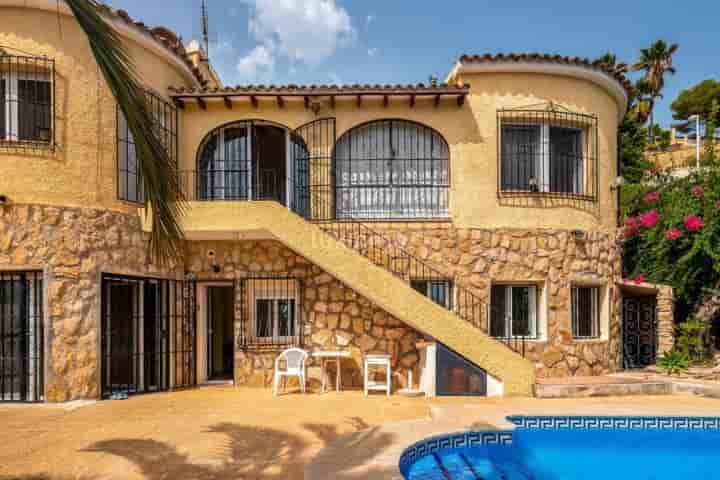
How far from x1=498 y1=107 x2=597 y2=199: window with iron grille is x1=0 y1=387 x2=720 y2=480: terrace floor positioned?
518cm

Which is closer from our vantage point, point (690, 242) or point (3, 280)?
point (3, 280)

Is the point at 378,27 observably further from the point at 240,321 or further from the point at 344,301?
the point at 240,321

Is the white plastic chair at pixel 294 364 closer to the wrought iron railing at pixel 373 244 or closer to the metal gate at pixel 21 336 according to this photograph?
the wrought iron railing at pixel 373 244

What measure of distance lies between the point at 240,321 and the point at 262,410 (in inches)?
128

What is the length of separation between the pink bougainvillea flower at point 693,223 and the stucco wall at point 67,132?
543 inches

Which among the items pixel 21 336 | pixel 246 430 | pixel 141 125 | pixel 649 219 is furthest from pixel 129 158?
pixel 649 219

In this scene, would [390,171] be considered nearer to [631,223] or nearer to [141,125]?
[631,223]

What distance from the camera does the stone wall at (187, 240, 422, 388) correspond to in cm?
1257

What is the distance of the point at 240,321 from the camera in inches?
506

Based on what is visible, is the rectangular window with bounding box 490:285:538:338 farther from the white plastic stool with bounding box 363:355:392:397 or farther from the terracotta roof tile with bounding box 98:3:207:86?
the terracotta roof tile with bounding box 98:3:207:86

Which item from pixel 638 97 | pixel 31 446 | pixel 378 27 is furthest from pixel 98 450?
pixel 638 97

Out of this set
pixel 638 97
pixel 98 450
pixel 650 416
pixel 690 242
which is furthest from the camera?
pixel 638 97

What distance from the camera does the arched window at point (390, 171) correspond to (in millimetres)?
13156

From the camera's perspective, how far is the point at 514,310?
1318 centimetres
